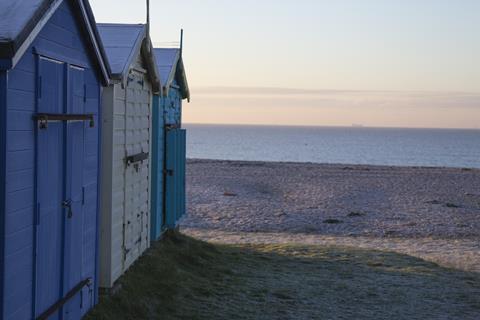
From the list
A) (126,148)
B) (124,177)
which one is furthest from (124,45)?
(124,177)

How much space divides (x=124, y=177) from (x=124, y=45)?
196 cm

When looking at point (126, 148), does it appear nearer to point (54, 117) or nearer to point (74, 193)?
point (74, 193)

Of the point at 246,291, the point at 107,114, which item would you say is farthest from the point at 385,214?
the point at 107,114

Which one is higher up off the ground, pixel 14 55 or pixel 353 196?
pixel 14 55

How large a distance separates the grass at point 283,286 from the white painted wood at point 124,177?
1.39ft

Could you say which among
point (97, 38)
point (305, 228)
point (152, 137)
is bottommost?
point (305, 228)

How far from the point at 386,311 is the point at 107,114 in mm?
5139

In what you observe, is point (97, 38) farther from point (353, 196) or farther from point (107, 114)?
point (353, 196)

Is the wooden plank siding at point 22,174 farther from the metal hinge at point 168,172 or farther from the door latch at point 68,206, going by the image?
the metal hinge at point 168,172

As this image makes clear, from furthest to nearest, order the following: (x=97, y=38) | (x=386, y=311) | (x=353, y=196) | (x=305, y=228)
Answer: (x=353, y=196) → (x=305, y=228) → (x=386, y=311) → (x=97, y=38)

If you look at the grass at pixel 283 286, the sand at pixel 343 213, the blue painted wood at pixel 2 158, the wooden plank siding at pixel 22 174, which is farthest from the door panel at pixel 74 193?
the sand at pixel 343 213

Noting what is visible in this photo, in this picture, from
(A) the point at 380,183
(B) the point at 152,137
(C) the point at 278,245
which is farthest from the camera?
(A) the point at 380,183

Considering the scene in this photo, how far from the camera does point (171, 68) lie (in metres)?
13.9

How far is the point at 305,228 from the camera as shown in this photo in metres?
20.2
